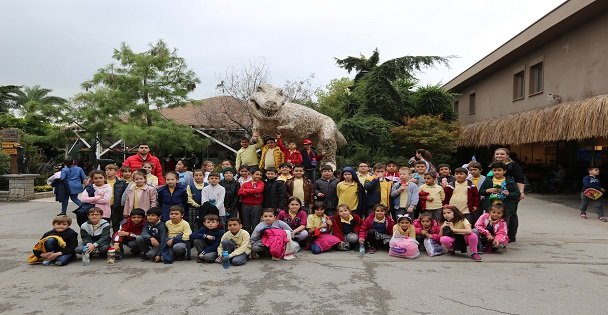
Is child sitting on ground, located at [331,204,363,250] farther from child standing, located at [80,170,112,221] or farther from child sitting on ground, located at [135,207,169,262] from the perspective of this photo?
child standing, located at [80,170,112,221]

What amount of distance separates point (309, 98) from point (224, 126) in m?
4.18

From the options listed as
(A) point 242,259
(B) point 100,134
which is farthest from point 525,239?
(B) point 100,134

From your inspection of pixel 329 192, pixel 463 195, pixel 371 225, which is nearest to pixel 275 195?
pixel 329 192

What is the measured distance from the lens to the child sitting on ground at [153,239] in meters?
5.23

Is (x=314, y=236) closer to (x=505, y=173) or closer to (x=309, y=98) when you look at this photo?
(x=505, y=173)

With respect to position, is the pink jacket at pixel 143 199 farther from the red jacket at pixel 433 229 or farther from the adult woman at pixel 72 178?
the red jacket at pixel 433 229

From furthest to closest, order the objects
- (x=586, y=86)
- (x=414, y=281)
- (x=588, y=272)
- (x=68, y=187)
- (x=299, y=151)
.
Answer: (x=586, y=86)
(x=68, y=187)
(x=299, y=151)
(x=588, y=272)
(x=414, y=281)

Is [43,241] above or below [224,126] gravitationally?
below

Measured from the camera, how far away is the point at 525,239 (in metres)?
6.74

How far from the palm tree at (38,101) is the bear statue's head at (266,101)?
8.71 meters

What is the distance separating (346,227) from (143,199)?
9.16ft

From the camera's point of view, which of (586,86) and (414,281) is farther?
(586,86)

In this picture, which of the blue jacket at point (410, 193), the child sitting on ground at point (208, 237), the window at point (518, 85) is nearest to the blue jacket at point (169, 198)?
the child sitting on ground at point (208, 237)

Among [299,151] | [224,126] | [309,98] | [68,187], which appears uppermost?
[309,98]
